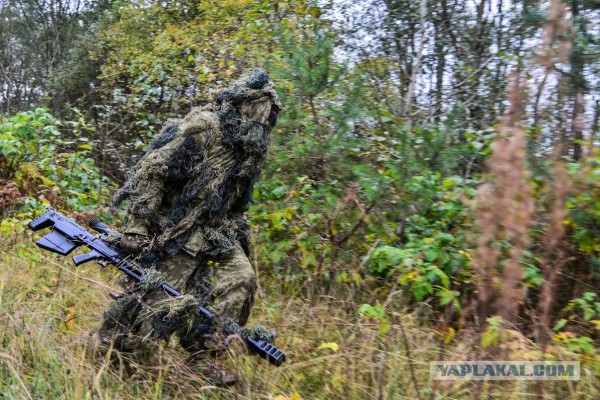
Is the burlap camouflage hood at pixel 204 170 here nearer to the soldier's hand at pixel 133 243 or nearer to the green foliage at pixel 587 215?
the soldier's hand at pixel 133 243

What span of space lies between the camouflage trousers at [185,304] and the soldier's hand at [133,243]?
0.59 feet

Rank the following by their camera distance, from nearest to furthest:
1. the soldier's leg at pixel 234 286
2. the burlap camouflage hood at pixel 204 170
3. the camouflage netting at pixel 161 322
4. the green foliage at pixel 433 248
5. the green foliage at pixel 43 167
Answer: the camouflage netting at pixel 161 322, the burlap camouflage hood at pixel 204 170, the soldier's leg at pixel 234 286, the green foliage at pixel 433 248, the green foliage at pixel 43 167

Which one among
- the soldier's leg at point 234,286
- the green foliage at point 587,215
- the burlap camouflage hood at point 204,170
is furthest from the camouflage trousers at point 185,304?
the green foliage at point 587,215

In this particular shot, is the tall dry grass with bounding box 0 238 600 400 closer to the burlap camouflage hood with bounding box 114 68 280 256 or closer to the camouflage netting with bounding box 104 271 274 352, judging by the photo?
the camouflage netting with bounding box 104 271 274 352

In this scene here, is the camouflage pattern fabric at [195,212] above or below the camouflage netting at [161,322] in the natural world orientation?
above

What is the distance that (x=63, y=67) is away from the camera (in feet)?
51.6

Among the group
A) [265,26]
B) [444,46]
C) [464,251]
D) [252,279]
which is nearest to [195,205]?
[252,279]

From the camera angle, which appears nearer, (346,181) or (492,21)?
(346,181)

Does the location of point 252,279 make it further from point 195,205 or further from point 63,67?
point 63,67

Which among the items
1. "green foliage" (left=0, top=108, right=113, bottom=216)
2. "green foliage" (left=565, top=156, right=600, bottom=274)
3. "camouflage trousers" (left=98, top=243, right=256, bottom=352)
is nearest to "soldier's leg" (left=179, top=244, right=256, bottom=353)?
"camouflage trousers" (left=98, top=243, right=256, bottom=352)

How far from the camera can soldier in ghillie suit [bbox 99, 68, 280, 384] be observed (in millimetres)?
3188

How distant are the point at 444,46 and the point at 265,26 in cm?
231

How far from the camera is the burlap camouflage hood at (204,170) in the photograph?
322 centimetres

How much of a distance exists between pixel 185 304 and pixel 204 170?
0.75 metres
